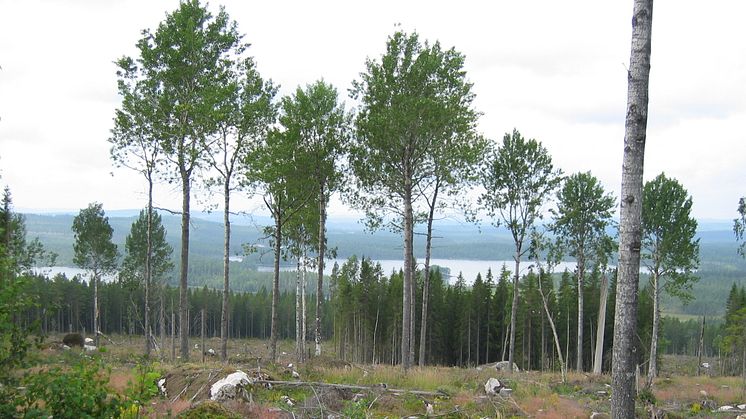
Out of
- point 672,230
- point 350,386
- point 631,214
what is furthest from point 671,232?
point 631,214

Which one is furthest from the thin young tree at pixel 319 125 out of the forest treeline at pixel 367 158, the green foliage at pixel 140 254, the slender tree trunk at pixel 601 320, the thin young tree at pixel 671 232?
the green foliage at pixel 140 254

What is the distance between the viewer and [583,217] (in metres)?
25.8

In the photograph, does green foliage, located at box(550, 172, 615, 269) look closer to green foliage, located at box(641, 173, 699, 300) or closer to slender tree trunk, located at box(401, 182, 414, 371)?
green foliage, located at box(641, 173, 699, 300)

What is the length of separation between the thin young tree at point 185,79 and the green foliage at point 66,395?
11.4m

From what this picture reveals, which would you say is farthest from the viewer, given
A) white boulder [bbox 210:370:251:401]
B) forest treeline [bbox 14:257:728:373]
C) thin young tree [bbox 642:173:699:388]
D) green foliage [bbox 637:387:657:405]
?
forest treeline [bbox 14:257:728:373]

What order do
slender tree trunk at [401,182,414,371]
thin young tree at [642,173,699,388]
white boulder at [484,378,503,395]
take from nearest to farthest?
white boulder at [484,378,503,395]
slender tree trunk at [401,182,414,371]
thin young tree at [642,173,699,388]

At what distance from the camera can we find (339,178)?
58.7ft

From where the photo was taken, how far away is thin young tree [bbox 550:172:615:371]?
25.4m

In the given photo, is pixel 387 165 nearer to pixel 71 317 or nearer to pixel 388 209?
pixel 388 209

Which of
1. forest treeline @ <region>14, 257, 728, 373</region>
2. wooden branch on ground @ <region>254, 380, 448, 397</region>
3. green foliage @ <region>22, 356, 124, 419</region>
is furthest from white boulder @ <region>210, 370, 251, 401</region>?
forest treeline @ <region>14, 257, 728, 373</region>

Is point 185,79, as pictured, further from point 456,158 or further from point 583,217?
point 583,217

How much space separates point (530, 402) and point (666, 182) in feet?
64.2

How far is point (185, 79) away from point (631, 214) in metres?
14.3

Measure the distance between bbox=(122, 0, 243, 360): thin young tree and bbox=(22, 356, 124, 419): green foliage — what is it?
11.4 metres
